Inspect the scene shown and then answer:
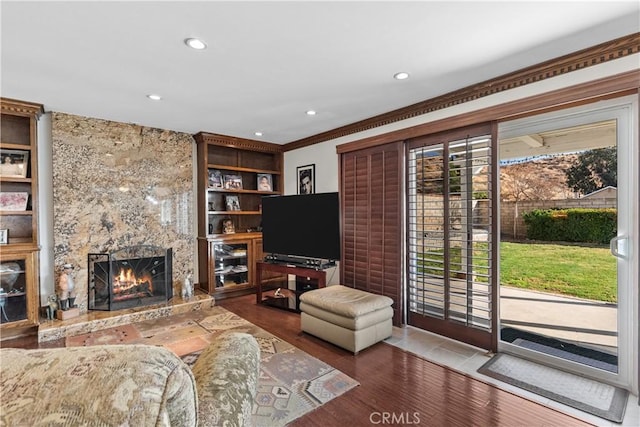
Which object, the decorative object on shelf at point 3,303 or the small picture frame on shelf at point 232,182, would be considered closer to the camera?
the decorative object on shelf at point 3,303

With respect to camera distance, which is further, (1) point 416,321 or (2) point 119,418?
(1) point 416,321

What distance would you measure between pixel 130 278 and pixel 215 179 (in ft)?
5.92

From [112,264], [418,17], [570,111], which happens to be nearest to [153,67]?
[418,17]

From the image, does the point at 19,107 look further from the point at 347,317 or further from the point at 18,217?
the point at 347,317

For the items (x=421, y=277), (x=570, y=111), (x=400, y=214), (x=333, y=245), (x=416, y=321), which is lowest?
(x=416, y=321)

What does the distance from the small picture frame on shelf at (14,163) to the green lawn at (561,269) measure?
5121mm

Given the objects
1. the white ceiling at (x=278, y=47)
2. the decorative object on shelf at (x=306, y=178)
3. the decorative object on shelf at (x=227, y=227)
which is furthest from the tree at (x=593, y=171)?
the decorative object on shelf at (x=227, y=227)

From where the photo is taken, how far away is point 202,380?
101 centimetres

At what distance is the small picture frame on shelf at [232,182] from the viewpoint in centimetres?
486

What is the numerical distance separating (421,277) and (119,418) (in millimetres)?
3169

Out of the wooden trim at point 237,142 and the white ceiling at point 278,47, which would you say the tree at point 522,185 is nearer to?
the white ceiling at point 278,47

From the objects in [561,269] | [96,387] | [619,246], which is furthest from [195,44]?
[561,269]

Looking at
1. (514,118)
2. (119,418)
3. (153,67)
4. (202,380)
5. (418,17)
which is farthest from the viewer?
(514,118)

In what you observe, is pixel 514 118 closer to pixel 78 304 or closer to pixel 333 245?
pixel 333 245
